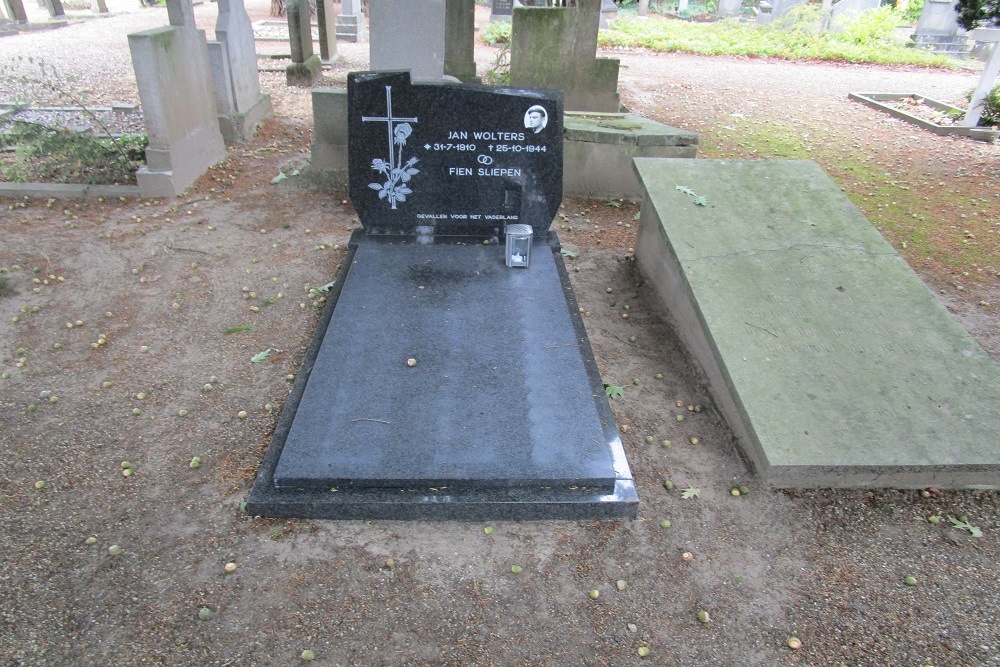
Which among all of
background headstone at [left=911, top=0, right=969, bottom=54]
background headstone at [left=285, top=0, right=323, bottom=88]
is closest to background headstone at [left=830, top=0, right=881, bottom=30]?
background headstone at [left=911, top=0, right=969, bottom=54]

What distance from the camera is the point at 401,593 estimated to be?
2.40 metres

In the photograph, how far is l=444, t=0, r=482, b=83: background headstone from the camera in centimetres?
852

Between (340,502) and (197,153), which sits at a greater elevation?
(197,153)

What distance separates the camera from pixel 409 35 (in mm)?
6070

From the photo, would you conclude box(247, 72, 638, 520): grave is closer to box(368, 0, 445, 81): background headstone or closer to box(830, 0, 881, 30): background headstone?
box(368, 0, 445, 81): background headstone

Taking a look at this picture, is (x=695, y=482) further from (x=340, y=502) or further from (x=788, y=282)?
(x=340, y=502)

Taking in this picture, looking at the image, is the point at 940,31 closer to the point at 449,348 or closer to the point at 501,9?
the point at 501,9

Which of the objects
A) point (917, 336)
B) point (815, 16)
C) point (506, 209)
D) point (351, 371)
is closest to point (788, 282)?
point (917, 336)

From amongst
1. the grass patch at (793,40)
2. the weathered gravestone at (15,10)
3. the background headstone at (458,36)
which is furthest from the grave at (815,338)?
the weathered gravestone at (15,10)

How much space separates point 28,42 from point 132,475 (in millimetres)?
14815

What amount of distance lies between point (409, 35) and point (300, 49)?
5.08 meters

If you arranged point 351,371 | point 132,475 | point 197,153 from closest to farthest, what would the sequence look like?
1. point 132,475
2. point 351,371
3. point 197,153

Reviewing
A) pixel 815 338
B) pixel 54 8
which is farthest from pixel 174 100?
pixel 54 8

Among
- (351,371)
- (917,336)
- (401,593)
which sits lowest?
A: (401,593)
